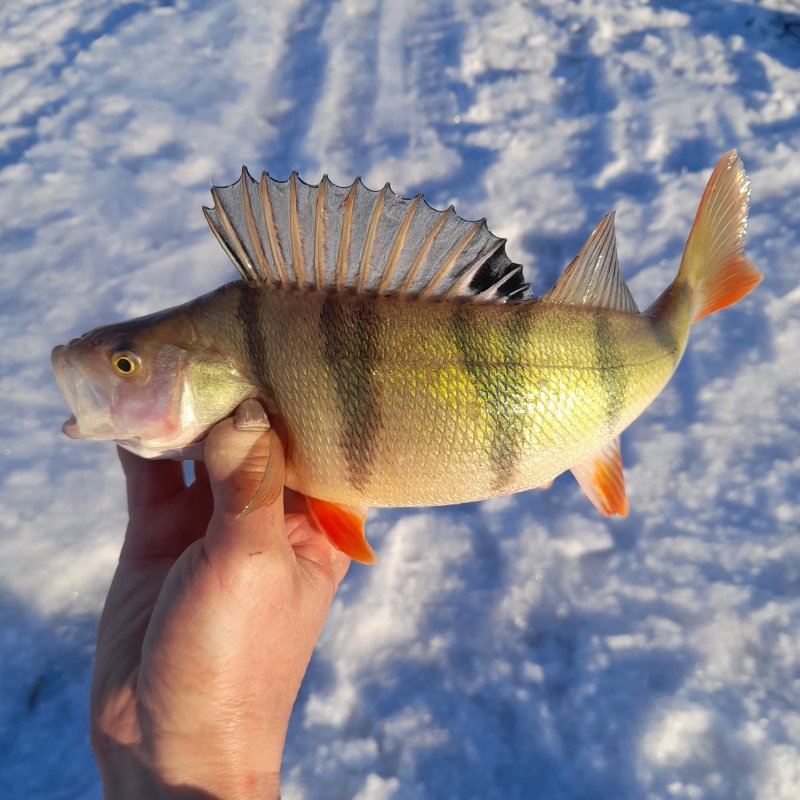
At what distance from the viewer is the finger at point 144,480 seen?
207 centimetres

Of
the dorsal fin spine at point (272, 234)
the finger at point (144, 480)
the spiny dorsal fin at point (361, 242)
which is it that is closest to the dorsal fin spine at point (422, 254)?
the spiny dorsal fin at point (361, 242)

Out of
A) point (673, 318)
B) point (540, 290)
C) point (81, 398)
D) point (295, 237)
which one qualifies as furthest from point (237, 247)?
point (540, 290)

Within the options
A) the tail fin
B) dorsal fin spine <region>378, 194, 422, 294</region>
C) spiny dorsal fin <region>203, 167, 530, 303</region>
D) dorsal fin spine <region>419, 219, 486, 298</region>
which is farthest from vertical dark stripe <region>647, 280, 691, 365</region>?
dorsal fin spine <region>378, 194, 422, 294</region>

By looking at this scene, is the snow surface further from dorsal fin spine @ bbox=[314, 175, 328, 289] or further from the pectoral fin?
dorsal fin spine @ bbox=[314, 175, 328, 289]

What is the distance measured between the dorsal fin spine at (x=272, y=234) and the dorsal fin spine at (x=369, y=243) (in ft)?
0.68

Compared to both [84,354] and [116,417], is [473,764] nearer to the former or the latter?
[116,417]

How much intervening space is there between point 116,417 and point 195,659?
655 mm

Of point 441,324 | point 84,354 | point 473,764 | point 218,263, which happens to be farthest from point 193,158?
point 473,764

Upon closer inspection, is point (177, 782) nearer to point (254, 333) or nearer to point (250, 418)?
point (250, 418)

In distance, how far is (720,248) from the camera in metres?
1.93

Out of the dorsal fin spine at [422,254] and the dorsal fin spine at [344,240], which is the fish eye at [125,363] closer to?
the dorsal fin spine at [344,240]

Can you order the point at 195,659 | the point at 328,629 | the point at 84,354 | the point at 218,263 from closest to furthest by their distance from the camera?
the point at 195,659
the point at 84,354
the point at 328,629
the point at 218,263

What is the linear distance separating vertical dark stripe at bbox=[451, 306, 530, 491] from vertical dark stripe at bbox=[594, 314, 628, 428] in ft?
0.79

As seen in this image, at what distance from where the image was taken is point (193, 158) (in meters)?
3.60
